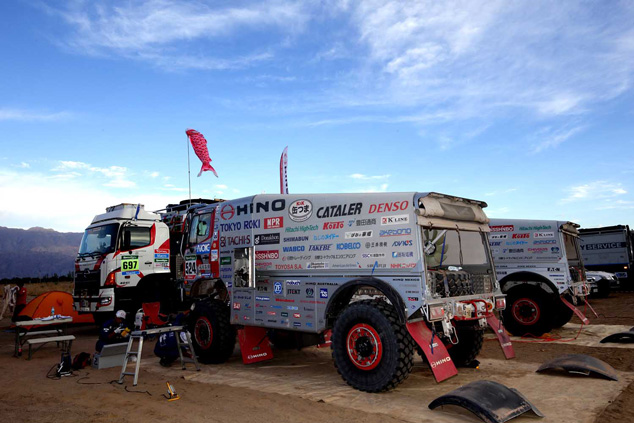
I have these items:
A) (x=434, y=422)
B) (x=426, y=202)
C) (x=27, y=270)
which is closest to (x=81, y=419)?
(x=434, y=422)

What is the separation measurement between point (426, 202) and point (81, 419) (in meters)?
A: 5.32

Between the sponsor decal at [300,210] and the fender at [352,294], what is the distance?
1.47 metres

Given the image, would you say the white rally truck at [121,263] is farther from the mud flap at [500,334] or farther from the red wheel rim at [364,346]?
the mud flap at [500,334]

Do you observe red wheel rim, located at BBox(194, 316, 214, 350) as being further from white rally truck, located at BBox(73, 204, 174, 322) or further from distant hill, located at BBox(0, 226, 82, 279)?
distant hill, located at BBox(0, 226, 82, 279)

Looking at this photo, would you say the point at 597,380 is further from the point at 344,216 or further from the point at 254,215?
the point at 254,215

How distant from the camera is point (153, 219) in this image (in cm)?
1512

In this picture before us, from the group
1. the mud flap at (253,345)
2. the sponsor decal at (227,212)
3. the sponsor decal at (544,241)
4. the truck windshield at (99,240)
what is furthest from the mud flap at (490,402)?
the truck windshield at (99,240)

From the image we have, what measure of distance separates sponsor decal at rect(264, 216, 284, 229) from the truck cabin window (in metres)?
7.47

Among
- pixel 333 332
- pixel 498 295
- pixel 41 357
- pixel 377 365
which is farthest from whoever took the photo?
pixel 41 357

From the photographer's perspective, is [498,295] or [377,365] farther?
[498,295]

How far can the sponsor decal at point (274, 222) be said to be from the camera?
8359 millimetres

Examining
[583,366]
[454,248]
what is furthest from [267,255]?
[583,366]

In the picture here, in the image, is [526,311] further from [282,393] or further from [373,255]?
[282,393]

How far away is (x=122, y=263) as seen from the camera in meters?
14.1
